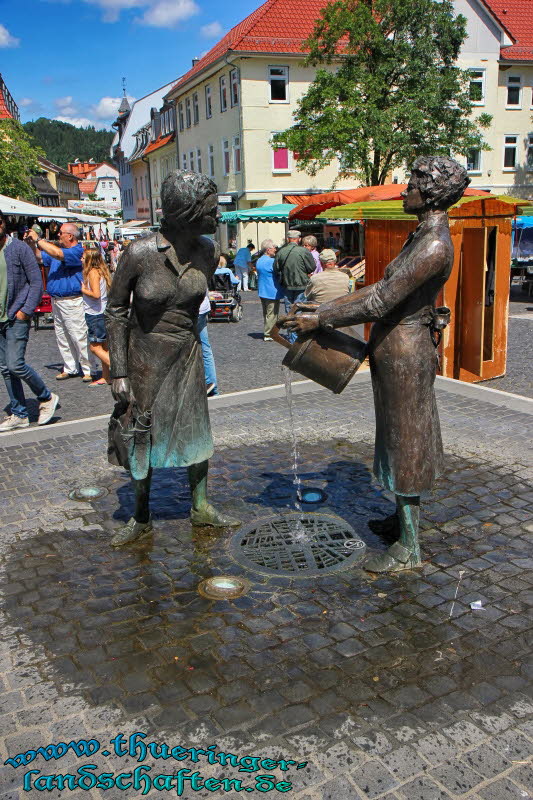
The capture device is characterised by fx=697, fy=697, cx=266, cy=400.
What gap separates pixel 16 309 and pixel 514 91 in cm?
3538

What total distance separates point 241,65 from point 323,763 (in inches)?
1280

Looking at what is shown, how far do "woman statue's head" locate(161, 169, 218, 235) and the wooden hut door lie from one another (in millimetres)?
5201

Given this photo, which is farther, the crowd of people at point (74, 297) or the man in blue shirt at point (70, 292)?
the man in blue shirt at point (70, 292)

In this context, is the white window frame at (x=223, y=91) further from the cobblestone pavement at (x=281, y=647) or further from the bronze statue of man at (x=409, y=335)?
the bronze statue of man at (x=409, y=335)

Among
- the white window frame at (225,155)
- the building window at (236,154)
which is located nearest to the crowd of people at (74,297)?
the building window at (236,154)

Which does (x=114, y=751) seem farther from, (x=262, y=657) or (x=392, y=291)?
(x=392, y=291)

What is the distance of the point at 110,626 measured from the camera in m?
3.31

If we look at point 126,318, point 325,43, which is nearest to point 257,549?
point 126,318

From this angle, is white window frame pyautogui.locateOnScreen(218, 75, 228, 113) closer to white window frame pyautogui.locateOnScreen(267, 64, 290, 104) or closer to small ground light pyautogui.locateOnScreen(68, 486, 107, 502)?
white window frame pyautogui.locateOnScreen(267, 64, 290, 104)

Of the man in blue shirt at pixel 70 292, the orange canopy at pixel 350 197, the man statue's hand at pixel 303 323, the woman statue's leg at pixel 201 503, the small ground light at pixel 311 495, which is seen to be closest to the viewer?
the man statue's hand at pixel 303 323

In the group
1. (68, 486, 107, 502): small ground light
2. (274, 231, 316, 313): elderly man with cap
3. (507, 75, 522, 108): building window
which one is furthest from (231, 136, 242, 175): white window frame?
(68, 486, 107, 502): small ground light

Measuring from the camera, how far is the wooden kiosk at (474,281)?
809 centimetres

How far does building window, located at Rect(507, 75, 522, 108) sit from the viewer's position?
1372 inches

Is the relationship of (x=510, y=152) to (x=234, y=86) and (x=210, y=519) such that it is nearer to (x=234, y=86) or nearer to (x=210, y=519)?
(x=234, y=86)
